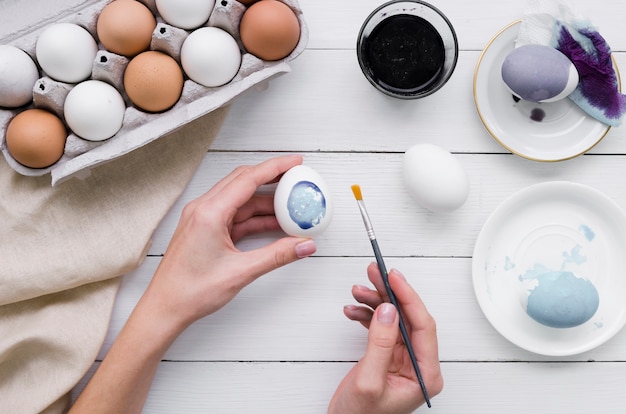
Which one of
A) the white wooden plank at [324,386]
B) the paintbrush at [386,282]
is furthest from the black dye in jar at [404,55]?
the white wooden plank at [324,386]

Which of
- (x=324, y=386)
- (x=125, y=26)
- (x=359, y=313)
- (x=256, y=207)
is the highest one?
(x=125, y=26)

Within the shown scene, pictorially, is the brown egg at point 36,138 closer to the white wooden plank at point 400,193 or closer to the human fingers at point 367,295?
the white wooden plank at point 400,193

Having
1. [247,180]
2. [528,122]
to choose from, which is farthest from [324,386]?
[528,122]

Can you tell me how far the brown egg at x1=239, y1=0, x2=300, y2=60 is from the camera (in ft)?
2.40

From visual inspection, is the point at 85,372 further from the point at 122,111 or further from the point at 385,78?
the point at 385,78

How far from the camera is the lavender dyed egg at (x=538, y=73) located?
770 mm

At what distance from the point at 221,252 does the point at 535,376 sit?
481 millimetres

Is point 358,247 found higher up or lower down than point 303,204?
lower down

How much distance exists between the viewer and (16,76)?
737 mm

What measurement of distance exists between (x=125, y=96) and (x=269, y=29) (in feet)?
0.67

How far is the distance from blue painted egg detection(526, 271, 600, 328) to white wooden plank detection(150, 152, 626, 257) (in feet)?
0.36

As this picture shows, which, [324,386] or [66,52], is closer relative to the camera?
[66,52]

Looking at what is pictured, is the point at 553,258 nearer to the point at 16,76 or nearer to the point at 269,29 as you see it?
the point at 269,29

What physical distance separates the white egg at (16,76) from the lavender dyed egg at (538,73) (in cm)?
59
